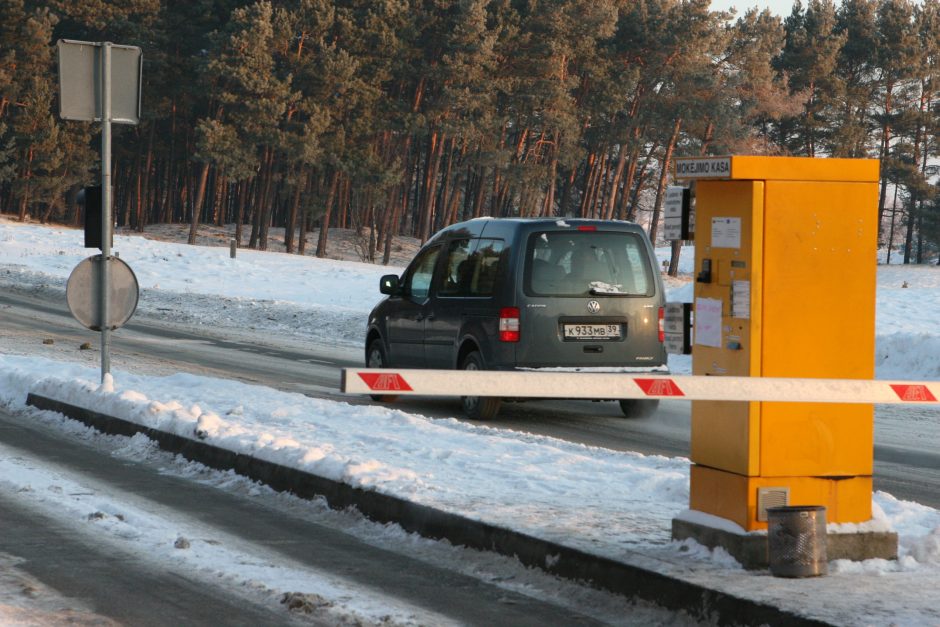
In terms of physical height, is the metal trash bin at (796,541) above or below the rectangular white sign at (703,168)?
below

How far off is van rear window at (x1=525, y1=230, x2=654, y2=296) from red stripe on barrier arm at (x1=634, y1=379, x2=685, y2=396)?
24.1 feet

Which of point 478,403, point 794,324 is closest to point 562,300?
point 478,403

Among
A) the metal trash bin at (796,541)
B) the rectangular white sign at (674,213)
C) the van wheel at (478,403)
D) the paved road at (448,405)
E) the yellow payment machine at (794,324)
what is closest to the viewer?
the metal trash bin at (796,541)

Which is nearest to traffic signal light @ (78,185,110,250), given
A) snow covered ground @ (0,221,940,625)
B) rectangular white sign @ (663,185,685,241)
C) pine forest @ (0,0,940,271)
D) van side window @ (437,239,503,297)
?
snow covered ground @ (0,221,940,625)

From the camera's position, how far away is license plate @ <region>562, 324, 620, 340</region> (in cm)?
1314

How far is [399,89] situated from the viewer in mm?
79438

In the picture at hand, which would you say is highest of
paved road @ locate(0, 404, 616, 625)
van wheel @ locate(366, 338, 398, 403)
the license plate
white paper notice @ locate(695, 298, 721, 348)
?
white paper notice @ locate(695, 298, 721, 348)

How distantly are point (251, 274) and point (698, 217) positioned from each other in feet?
126

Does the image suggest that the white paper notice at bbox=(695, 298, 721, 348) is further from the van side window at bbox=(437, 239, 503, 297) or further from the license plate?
the van side window at bbox=(437, 239, 503, 297)

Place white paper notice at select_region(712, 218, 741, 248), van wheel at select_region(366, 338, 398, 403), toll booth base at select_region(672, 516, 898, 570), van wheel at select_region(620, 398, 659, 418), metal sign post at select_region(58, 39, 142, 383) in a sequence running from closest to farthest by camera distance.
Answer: toll booth base at select_region(672, 516, 898, 570) → white paper notice at select_region(712, 218, 741, 248) → metal sign post at select_region(58, 39, 142, 383) → van wheel at select_region(620, 398, 659, 418) → van wheel at select_region(366, 338, 398, 403)

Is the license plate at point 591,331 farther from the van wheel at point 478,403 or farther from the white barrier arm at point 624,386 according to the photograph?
the white barrier arm at point 624,386

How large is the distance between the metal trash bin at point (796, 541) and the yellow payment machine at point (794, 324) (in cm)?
25

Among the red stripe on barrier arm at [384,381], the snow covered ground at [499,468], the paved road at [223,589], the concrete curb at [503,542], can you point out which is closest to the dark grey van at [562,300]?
the snow covered ground at [499,468]

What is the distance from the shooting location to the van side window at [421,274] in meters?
14.7
